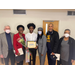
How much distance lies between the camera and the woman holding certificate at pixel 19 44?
1849mm

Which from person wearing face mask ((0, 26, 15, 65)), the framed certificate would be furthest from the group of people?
the framed certificate

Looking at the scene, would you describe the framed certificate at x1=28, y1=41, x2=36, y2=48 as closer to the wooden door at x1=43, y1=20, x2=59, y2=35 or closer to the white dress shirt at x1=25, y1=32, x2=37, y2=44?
the white dress shirt at x1=25, y1=32, x2=37, y2=44

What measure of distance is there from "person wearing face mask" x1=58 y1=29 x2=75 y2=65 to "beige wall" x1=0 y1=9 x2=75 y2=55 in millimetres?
207

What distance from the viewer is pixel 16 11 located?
1.91 m

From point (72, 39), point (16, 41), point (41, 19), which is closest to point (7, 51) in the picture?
point (16, 41)

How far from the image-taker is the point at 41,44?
6.41 ft

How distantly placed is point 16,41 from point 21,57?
1.85 ft

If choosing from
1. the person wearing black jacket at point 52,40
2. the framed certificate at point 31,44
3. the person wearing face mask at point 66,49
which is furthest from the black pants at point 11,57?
the person wearing face mask at point 66,49

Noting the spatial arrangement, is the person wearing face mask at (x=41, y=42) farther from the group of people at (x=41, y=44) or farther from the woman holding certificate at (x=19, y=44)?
the woman holding certificate at (x=19, y=44)

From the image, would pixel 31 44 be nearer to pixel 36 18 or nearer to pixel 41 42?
pixel 41 42

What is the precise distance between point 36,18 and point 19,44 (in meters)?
1.02

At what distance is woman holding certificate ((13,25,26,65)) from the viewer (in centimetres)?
185

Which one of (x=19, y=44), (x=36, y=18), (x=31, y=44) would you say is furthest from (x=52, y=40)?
(x=19, y=44)

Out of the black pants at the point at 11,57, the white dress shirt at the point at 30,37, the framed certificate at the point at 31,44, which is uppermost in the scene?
the white dress shirt at the point at 30,37
